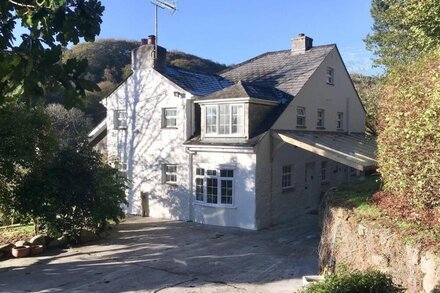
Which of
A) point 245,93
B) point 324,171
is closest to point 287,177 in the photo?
point 324,171

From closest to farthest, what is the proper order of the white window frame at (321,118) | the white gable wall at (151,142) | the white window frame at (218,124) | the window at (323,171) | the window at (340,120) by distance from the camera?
the white window frame at (218,124) → the white gable wall at (151,142) → the white window frame at (321,118) → the window at (323,171) → the window at (340,120)

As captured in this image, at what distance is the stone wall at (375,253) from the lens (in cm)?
647

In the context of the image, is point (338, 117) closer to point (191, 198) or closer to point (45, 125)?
point (191, 198)

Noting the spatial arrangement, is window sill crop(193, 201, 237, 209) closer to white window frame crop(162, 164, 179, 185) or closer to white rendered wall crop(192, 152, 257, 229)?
white rendered wall crop(192, 152, 257, 229)

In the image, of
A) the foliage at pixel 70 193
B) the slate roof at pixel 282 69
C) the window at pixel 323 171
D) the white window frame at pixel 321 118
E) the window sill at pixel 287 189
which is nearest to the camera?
the foliage at pixel 70 193

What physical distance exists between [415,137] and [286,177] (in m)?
14.0

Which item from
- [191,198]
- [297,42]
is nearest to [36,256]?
[191,198]

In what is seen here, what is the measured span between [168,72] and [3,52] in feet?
63.9

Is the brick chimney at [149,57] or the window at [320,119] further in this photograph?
the window at [320,119]

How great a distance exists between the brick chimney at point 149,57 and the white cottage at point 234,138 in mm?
57

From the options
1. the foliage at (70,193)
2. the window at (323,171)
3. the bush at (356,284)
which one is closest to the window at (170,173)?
the foliage at (70,193)

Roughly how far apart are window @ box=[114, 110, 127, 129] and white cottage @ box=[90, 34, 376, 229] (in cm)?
6

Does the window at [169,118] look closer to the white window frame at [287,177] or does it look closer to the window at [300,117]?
the white window frame at [287,177]

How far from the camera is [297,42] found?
25.9 m
